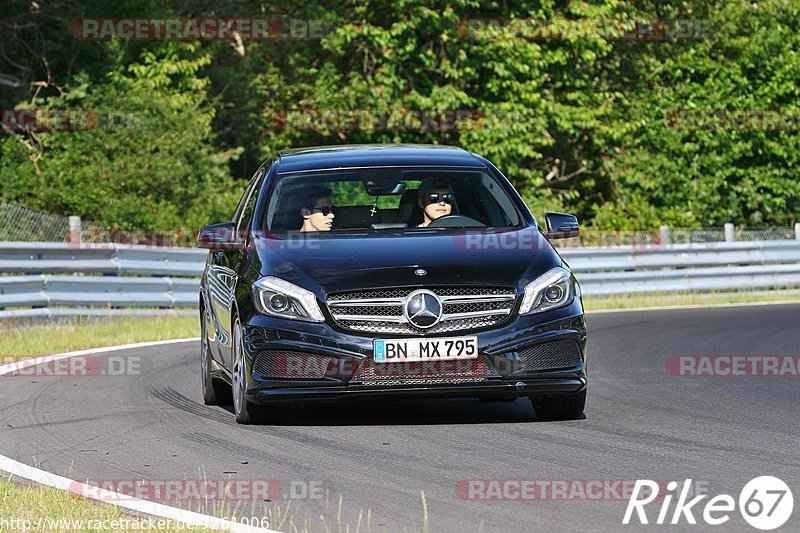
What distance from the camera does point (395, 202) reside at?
10.2 meters

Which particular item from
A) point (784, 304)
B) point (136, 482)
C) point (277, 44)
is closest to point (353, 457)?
point (136, 482)

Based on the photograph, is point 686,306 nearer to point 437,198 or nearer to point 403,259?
point 437,198

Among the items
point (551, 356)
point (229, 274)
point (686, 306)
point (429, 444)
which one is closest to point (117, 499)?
point (429, 444)

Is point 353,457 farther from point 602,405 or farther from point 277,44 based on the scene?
point 277,44

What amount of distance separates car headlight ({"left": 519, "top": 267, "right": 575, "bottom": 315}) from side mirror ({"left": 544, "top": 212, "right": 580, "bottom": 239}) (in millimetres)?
847

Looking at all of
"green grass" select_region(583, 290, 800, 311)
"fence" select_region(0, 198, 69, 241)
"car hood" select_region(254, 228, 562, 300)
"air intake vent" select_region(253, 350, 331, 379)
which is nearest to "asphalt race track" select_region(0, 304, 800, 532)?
"air intake vent" select_region(253, 350, 331, 379)

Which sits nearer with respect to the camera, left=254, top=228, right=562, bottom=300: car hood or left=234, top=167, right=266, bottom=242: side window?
left=254, top=228, right=562, bottom=300: car hood

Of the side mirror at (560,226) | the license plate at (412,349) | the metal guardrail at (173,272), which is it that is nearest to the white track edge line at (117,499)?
the license plate at (412,349)

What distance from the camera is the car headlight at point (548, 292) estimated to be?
28.7 ft

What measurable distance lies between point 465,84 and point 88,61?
7.82 m

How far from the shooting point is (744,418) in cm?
930

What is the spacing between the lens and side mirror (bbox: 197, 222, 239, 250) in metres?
9.78

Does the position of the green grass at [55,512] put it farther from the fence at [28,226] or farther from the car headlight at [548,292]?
the fence at [28,226]

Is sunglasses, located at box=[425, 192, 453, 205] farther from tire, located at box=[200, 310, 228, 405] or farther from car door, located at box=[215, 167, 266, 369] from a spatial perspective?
tire, located at box=[200, 310, 228, 405]
